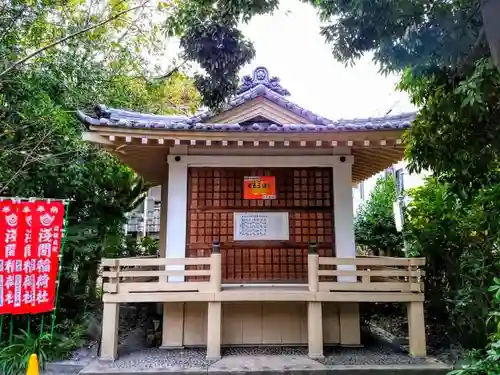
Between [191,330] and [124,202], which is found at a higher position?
[124,202]

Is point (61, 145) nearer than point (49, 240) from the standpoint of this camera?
No

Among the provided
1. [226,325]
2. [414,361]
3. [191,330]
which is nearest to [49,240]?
[191,330]

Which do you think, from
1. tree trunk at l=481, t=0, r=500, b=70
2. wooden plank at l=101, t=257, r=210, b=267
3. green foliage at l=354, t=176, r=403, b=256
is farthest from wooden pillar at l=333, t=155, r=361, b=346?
tree trunk at l=481, t=0, r=500, b=70

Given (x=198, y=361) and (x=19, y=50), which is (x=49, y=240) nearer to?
(x=198, y=361)

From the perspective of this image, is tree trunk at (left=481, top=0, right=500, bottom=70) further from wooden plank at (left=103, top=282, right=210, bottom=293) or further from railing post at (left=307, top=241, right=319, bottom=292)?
wooden plank at (left=103, top=282, right=210, bottom=293)

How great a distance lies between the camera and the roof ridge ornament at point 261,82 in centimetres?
717

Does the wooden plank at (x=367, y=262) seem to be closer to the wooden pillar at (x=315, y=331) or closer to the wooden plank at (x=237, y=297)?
the wooden plank at (x=237, y=297)

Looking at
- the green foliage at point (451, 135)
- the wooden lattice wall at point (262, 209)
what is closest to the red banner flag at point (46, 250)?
the wooden lattice wall at point (262, 209)

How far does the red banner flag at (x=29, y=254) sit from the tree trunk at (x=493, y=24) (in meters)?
5.84

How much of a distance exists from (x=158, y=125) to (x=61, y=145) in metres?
2.63

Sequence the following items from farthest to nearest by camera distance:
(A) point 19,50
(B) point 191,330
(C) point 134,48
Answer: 1. (C) point 134,48
2. (A) point 19,50
3. (B) point 191,330

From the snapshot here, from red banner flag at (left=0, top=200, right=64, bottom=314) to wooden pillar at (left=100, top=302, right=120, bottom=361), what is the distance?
908 millimetres

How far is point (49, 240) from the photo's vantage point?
5.60 m

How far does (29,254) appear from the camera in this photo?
5410 millimetres
